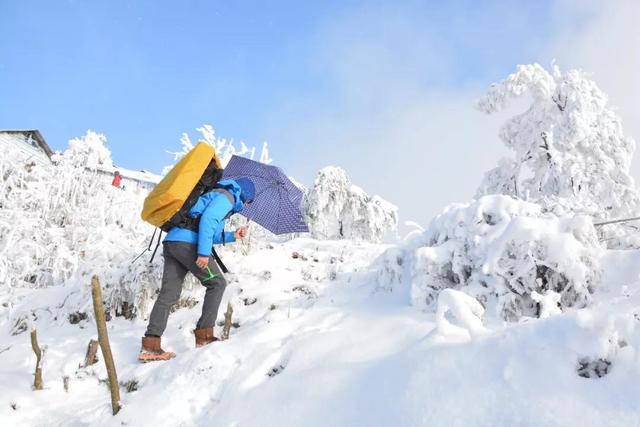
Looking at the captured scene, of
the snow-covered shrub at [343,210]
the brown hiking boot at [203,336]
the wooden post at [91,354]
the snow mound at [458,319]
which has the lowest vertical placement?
the wooden post at [91,354]

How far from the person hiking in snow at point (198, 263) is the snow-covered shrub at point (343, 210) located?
15.8m

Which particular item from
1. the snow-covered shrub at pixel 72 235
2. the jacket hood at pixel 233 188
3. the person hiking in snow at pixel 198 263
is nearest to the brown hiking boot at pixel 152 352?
the person hiking in snow at pixel 198 263

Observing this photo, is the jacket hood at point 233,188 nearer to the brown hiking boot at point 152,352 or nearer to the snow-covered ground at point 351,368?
the snow-covered ground at point 351,368

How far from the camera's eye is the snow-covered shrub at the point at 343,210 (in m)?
19.9

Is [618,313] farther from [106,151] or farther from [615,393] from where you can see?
[106,151]

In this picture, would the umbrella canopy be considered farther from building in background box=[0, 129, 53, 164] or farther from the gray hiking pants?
building in background box=[0, 129, 53, 164]

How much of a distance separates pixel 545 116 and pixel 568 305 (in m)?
8.52

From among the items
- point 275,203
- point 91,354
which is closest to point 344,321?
point 91,354

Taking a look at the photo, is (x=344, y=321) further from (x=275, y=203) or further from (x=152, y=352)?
(x=275, y=203)

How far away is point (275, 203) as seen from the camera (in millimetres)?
5566

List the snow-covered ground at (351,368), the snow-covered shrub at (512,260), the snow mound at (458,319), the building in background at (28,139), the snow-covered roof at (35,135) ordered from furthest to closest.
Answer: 1. the snow-covered roof at (35,135)
2. the building in background at (28,139)
3. the snow-covered shrub at (512,260)
4. the snow mound at (458,319)
5. the snow-covered ground at (351,368)

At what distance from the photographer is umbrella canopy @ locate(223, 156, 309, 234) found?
5.46m

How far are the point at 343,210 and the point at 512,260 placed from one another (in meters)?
17.3

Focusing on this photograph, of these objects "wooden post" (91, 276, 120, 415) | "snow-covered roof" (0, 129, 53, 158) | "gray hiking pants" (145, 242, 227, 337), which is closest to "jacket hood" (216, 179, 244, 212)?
"gray hiking pants" (145, 242, 227, 337)
